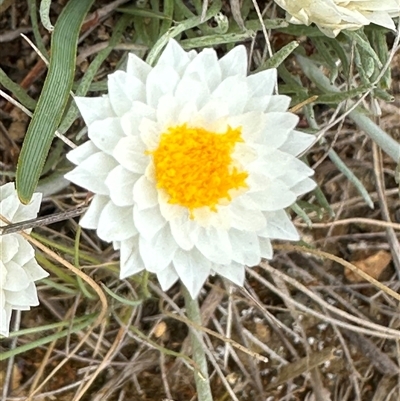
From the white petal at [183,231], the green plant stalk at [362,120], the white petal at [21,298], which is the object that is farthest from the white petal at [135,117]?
the green plant stalk at [362,120]

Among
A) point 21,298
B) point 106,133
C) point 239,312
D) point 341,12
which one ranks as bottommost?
point 239,312

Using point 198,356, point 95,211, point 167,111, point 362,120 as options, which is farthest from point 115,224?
point 362,120

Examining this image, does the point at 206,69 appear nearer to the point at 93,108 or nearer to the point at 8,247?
the point at 93,108

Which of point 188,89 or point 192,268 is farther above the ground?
point 188,89

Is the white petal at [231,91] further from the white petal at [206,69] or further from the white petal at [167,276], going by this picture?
the white petal at [167,276]

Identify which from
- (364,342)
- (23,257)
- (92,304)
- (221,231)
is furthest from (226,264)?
(364,342)

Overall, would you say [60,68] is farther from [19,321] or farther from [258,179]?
[19,321]
